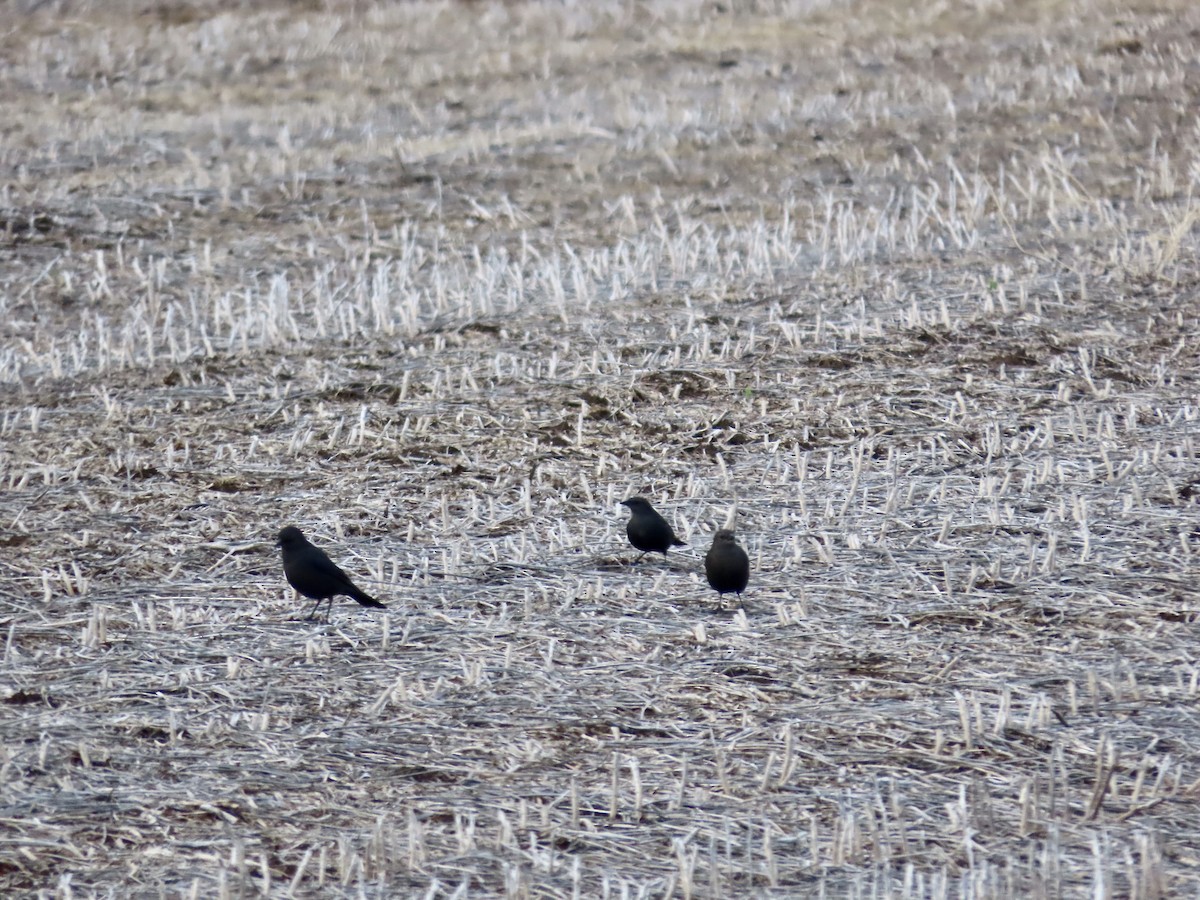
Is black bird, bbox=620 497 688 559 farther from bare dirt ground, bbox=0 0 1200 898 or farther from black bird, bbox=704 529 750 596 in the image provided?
black bird, bbox=704 529 750 596

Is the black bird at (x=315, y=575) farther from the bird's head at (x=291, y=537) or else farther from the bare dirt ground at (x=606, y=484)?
the bare dirt ground at (x=606, y=484)

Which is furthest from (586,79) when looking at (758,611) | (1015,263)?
(758,611)

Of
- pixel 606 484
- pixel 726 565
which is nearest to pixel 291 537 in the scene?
pixel 726 565

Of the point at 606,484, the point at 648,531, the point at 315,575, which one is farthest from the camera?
the point at 606,484

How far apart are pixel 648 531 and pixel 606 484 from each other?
4.70 ft

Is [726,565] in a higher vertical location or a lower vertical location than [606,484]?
higher

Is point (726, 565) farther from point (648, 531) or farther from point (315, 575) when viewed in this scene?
point (315, 575)

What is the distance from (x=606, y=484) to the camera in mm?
7684

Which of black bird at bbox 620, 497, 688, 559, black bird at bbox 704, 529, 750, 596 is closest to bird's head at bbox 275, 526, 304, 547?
black bird at bbox 620, 497, 688, 559

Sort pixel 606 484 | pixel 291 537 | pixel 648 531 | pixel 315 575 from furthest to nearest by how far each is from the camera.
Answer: pixel 606 484, pixel 648 531, pixel 291 537, pixel 315 575

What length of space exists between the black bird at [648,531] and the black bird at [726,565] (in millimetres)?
459

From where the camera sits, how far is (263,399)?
917 centimetres

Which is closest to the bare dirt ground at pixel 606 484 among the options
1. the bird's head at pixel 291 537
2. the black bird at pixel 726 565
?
the black bird at pixel 726 565

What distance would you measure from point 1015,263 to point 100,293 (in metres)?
6.72
